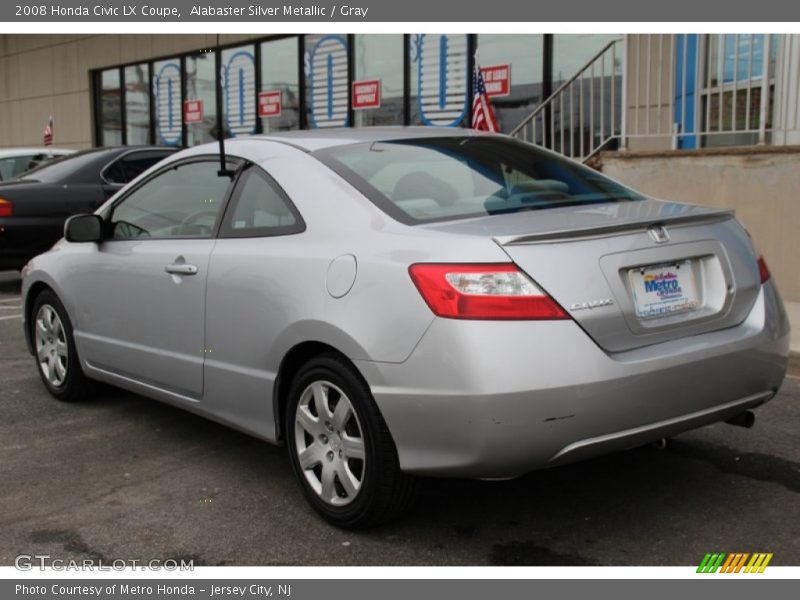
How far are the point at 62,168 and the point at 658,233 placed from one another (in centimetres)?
824

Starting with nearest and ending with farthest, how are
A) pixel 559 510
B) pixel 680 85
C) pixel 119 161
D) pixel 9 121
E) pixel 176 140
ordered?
pixel 559 510 < pixel 680 85 < pixel 119 161 < pixel 176 140 < pixel 9 121

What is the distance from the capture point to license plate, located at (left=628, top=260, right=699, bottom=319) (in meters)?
3.39

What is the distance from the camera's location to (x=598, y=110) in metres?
11.3

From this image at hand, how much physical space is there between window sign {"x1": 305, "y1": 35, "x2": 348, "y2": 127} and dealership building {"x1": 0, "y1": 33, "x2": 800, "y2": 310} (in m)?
0.03

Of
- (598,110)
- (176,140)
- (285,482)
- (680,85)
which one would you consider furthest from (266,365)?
(176,140)

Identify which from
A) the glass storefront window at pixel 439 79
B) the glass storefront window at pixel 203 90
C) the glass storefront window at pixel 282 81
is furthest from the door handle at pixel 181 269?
the glass storefront window at pixel 203 90

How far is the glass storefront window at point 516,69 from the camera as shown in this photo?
43.5 ft

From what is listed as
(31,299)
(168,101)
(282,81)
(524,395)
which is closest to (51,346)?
(31,299)

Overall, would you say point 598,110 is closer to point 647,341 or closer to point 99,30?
point 647,341

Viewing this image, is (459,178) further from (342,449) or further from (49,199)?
(49,199)

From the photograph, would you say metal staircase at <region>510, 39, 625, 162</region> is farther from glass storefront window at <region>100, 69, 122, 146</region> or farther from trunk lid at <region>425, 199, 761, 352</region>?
glass storefront window at <region>100, 69, 122, 146</region>

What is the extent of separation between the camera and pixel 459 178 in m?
3.99

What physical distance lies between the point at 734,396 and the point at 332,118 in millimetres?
13395

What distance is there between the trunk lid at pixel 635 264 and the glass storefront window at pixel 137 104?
18491 millimetres
